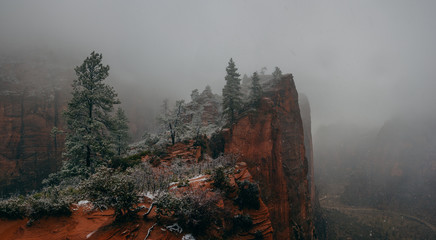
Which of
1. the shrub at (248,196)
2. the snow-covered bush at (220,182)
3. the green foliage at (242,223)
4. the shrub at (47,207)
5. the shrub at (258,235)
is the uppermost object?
the shrub at (47,207)

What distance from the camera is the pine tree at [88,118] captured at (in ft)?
51.8

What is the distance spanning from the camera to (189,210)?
376 inches

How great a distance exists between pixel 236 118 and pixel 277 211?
15.6 m

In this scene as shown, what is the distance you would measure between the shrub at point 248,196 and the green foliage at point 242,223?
56.3 inches

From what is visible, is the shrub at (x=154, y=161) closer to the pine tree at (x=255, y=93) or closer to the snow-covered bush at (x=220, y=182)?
the snow-covered bush at (x=220, y=182)

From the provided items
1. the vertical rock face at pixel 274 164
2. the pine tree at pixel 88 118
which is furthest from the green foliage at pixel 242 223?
the pine tree at pixel 88 118

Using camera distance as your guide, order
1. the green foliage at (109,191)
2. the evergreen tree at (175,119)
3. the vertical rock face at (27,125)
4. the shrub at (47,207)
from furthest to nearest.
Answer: the vertical rock face at (27,125) < the evergreen tree at (175,119) < the shrub at (47,207) < the green foliage at (109,191)

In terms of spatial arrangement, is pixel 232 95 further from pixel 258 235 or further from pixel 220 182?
pixel 258 235

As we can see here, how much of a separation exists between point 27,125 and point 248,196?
77869 mm

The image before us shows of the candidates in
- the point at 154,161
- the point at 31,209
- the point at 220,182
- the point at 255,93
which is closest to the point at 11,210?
the point at 31,209

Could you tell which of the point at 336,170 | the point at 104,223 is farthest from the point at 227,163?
the point at 336,170

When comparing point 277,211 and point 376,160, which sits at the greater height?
→ point 277,211

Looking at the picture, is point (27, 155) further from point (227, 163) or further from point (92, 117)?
point (227, 163)

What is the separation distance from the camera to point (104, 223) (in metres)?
9.12
